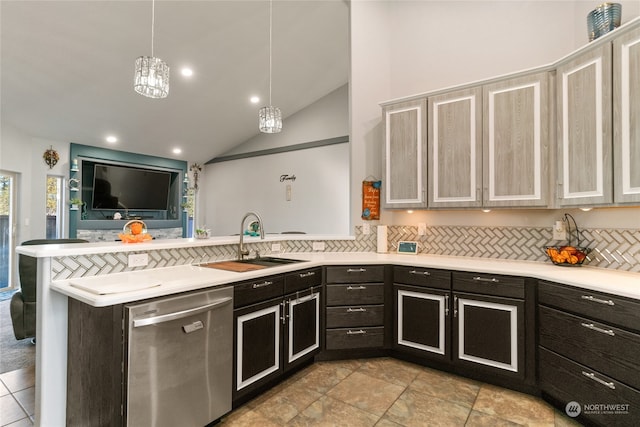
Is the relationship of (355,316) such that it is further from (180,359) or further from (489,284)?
(180,359)

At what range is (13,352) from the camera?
300 centimetres

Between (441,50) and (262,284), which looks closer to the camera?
(262,284)

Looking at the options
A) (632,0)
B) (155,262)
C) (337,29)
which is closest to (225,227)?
(337,29)

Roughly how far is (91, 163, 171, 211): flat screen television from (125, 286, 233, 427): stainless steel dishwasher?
6.89 m

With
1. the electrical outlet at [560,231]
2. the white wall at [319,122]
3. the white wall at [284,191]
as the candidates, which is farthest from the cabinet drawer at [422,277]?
the white wall at [319,122]

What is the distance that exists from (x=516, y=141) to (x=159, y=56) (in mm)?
4791

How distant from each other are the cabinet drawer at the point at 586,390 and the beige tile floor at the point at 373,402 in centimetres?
18

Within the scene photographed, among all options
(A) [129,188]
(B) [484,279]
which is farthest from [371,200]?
(A) [129,188]

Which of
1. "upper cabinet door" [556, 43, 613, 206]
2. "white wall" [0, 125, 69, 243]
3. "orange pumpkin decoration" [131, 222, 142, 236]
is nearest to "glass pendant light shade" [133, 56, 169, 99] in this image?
"orange pumpkin decoration" [131, 222, 142, 236]

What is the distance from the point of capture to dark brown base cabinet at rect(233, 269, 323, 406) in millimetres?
2043

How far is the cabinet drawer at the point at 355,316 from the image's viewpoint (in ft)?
9.14

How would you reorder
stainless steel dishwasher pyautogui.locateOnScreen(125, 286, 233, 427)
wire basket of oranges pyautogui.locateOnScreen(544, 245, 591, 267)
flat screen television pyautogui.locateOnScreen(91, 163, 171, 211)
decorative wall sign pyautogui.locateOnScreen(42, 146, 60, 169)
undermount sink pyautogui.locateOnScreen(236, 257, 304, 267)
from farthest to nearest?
1. flat screen television pyautogui.locateOnScreen(91, 163, 171, 211)
2. decorative wall sign pyautogui.locateOnScreen(42, 146, 60, 169)
3. undermount sink pyautogui.locateOnScreen(236, 257, 304, 267)
4. wire basket of oranges pyautogui.locateOnScreen(544, 245, 591, 267)
5. stainless steel dishwasher pyautogui.locateOnScreen(125, 286, 233, 427)

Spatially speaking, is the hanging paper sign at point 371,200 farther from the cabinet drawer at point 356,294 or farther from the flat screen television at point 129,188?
the flat screen television at point 129,188

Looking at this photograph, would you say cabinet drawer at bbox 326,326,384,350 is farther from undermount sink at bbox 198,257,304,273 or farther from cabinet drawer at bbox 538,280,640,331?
cabinet drawer at bbox 538,280,640,331
